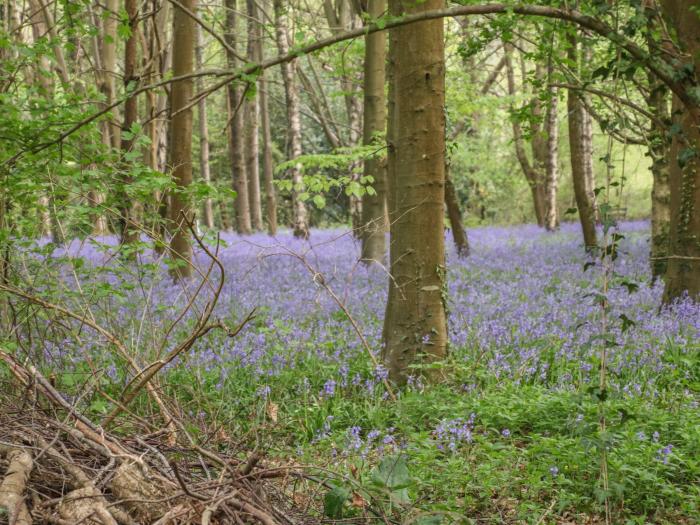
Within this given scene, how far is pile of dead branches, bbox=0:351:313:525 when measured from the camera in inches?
92.7

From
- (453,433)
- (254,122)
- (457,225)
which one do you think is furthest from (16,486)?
(254,122)

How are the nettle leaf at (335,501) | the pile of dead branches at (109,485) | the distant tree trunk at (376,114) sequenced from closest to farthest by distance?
the pile of dead branches at (109,485) → the nettle leaf at (335,501) → the distant tree trunk at (376,114)

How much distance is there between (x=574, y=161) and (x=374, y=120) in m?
5.22

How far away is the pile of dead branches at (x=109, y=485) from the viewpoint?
92.7 inches

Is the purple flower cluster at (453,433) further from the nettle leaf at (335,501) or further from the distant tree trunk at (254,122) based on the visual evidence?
the distant tree trunk at (254,122)

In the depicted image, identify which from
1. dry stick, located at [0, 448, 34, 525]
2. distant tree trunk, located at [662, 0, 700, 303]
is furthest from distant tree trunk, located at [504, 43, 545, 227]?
dry stick, located at [0, 448, 34, 525]

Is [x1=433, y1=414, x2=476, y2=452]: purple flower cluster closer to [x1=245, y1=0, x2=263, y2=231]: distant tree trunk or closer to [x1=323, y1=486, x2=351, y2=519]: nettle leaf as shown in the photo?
[x1=323, y1=486, x2=351, y2=519]: nettle leaf

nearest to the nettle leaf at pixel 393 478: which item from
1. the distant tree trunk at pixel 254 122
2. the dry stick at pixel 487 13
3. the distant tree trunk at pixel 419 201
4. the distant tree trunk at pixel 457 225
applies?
the dry stick at pixel 487 13

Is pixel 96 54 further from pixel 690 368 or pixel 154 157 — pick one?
pixel 690 368

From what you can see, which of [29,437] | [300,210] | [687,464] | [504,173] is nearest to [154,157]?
[300,210]

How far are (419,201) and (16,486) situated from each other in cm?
375

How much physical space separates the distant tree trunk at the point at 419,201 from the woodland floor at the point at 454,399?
14.1 inches

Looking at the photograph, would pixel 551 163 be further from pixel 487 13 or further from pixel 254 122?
pixel 487 13

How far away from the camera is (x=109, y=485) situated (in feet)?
8.38
